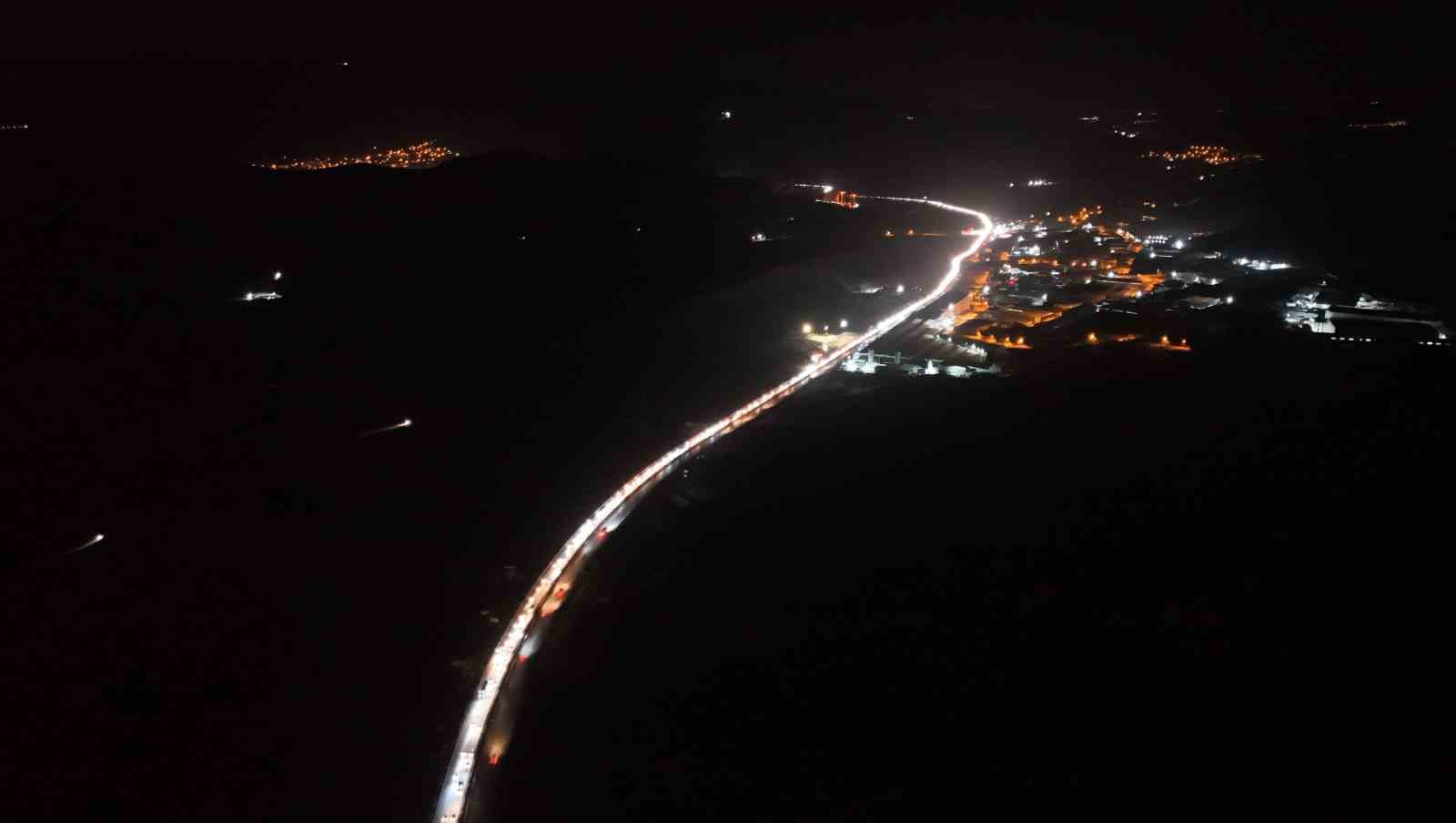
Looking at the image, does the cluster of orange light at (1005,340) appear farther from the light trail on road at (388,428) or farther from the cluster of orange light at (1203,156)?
the cluster of orange light at (1203,156)

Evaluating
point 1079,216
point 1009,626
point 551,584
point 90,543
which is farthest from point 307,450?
point 1079,216

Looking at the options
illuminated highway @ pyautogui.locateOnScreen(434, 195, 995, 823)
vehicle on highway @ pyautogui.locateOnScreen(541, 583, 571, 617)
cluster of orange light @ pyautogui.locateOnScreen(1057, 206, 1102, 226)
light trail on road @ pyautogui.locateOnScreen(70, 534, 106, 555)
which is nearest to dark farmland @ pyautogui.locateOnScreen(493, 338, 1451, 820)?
vehicle on highway @ pyautogui.locateOnScreen(541, 583, 571, 617)

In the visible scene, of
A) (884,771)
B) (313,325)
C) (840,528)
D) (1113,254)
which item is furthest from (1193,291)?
(313,325)

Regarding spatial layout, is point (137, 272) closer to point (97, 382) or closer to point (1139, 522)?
point (97, 382)

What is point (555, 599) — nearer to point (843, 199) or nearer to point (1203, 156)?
point (843, 199)

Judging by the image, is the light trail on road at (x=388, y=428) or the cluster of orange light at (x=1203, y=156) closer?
the light trail on road at (x=388, y=428)

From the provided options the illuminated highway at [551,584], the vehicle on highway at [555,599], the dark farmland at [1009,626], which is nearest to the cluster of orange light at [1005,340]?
the illuminated highway at [551,584]
